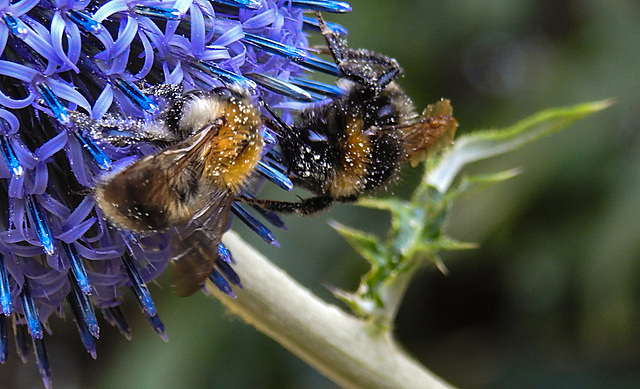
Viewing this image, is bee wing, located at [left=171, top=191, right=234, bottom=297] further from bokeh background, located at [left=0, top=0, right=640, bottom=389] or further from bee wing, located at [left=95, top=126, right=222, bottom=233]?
bokeh background, located at [left=0, top=0, right=640, bottom=389]

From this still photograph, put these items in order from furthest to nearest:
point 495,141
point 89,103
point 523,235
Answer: point 523,235 < point 495,141 < point 89,103

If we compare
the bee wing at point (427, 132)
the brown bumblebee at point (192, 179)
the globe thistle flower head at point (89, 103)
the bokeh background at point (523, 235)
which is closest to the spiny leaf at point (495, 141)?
the bee wing at point (427, 132)

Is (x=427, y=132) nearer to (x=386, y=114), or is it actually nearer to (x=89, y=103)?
(x=386, y=114)

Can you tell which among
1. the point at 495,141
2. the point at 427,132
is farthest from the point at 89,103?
the point at 495,141

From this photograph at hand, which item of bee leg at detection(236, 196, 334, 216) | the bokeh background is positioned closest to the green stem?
bee leg at detection(236, 196, 334, 216)

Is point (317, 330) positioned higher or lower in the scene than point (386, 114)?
lower

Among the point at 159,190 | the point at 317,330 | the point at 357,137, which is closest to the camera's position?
the point at 159,190

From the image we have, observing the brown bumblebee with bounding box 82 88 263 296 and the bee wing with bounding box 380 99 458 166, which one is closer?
the brown bumblebee with bounding box 82 88 263 296
